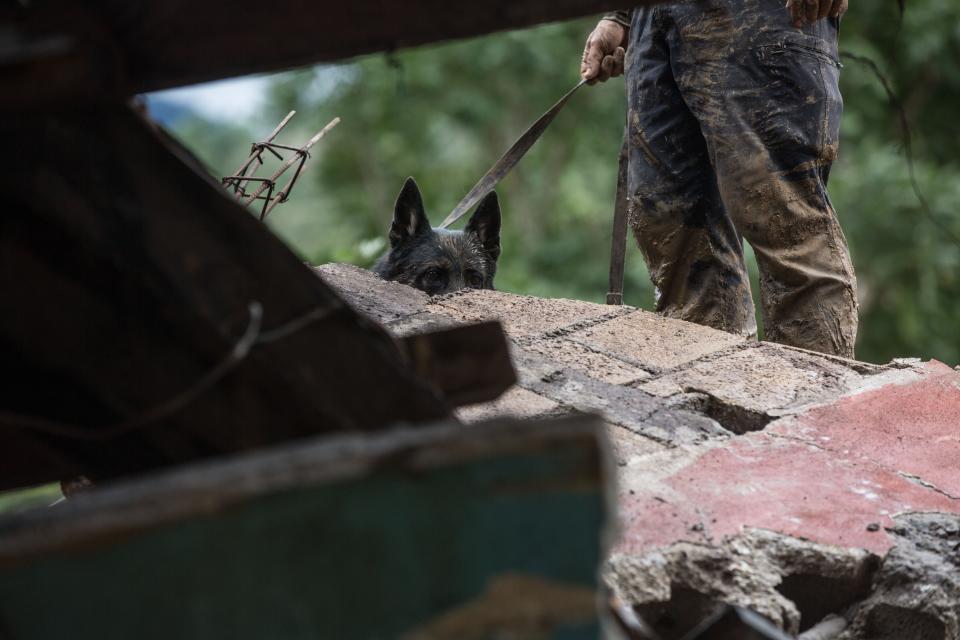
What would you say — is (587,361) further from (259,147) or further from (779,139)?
(259,147)

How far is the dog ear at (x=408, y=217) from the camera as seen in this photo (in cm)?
561

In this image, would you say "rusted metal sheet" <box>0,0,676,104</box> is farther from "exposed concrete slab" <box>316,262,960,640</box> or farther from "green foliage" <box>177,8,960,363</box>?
"green foliage" <box>177,8,960,363</box>

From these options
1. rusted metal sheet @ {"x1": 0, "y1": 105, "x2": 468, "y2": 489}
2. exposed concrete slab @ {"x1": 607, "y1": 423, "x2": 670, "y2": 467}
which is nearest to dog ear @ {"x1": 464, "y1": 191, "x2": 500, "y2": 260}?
exposed concrete slab @ {"x1": 607, "y1": 423, "x2": 670, "y2": 467}

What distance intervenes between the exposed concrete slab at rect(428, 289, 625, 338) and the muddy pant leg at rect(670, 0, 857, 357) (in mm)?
647

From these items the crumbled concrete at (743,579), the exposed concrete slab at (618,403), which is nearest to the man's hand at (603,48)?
the exposed concrete slab at (618,403)

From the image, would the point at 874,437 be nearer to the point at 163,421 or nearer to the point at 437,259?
the point at 163,421

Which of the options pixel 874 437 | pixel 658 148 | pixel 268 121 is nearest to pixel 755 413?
pixel 874 437

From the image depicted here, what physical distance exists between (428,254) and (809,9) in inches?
113

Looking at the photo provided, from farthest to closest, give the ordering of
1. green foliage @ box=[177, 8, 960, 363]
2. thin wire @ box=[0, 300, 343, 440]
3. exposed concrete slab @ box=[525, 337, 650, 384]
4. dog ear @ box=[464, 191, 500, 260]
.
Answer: green foliage @ box=[177, 8, 960, 363] → dog ear @ box=[464, 191, 500, 260] → exposed concrete slab @ box=[525, 337, 650, 384] → thin wire @ box=[0, 300, 343, 440]

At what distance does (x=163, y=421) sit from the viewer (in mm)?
1285

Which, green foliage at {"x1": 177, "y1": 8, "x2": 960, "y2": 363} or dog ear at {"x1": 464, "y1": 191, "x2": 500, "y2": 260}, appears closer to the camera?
dog ear at {"x1": 464, "y1": 191, "x2": 500, "y2": 260}

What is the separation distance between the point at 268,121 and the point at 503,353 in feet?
44.5

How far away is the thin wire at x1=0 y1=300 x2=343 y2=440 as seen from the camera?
1233 mm

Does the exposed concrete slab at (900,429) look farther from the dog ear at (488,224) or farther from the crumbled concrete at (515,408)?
the dog ear at (488,224)
